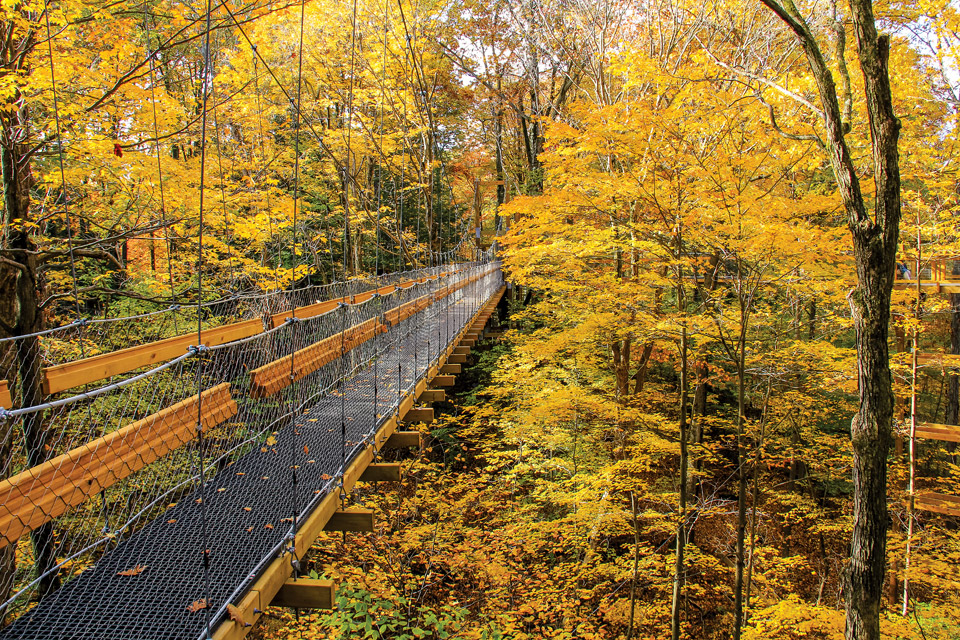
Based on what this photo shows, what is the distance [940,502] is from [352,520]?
7589 millimetres

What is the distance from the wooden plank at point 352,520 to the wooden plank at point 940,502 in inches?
283

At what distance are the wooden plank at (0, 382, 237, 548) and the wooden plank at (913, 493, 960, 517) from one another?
26.7 feet

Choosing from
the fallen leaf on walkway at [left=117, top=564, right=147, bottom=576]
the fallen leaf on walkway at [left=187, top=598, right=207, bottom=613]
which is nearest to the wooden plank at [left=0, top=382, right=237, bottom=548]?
the fallen leaf on walkway at [left=117, top=564, right=147, bottom=576]

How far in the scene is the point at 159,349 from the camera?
2.78 meters

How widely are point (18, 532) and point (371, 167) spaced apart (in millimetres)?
11970

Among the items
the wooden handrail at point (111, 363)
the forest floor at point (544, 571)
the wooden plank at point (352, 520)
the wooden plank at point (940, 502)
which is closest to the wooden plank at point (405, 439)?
the wooden plank at point (352, 520)

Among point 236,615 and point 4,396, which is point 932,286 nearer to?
point 236,615

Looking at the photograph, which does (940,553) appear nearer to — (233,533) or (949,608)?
(949,608)

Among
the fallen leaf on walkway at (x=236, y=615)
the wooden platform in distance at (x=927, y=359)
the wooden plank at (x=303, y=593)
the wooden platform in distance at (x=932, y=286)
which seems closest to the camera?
the fallen leaf on walkway at (x=236, y=615)

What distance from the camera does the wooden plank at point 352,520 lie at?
2.70 meters

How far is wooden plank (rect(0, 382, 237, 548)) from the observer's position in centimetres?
148

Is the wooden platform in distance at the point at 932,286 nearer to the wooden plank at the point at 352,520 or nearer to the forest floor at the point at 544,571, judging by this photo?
the forest floor at the point at 544,571

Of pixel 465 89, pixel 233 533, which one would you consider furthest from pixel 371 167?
pixel 233 533

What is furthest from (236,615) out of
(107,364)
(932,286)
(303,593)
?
(932,286)
